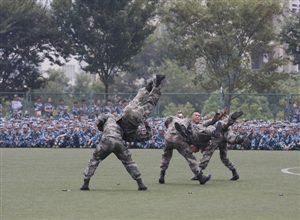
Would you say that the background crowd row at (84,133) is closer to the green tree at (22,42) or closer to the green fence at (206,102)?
the green fence at (206,102)

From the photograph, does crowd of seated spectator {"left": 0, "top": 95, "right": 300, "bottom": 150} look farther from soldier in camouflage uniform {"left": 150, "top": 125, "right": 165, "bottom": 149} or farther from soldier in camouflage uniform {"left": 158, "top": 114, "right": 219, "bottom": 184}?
soldier in camouflage uniform {"left": 158, "top": 114, "right": 219, "bottom": 184}

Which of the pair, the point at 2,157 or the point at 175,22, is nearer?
the point at 2,157

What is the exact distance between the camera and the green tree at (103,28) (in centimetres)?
3766

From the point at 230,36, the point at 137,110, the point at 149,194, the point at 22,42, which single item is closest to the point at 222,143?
the point at 137,110

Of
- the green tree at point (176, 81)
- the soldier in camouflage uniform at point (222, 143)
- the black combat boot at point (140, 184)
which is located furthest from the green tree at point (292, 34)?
the black combat boot at point (140, 184)

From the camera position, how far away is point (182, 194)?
13.0 m

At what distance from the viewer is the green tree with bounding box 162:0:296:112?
34.9m

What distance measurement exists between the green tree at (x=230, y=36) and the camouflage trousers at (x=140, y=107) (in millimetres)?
21375

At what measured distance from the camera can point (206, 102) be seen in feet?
117

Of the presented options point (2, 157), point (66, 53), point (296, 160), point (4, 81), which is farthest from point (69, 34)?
point (296, 160)

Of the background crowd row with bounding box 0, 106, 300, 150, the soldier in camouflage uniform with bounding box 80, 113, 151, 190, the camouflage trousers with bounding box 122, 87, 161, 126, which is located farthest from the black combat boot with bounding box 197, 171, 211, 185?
the background crowd row with bounding box 0, 106, 300, 150

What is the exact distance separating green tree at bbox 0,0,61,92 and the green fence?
1.90 m

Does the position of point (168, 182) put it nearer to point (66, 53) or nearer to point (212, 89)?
point (212, 89)

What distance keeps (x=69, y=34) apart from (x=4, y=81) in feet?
14.0
